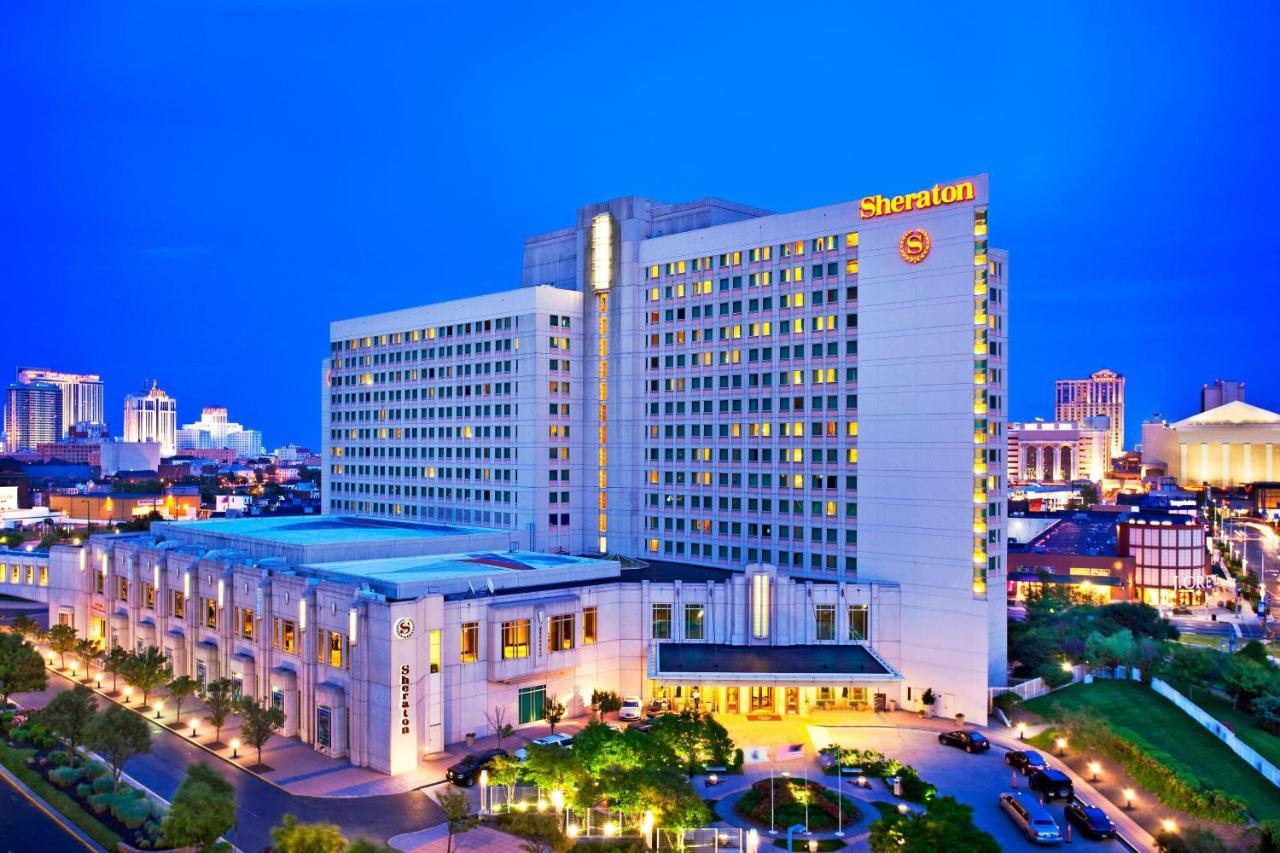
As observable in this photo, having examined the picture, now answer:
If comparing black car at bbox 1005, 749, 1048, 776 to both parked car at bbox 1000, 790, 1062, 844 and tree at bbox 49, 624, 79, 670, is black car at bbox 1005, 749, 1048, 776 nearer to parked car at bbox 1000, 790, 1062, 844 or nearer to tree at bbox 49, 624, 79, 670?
parked car at bbox 1000, 790, 1062, 844

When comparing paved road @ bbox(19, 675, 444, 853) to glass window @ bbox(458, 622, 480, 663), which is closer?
paved road @ bbox(19, 675, 444, 853)

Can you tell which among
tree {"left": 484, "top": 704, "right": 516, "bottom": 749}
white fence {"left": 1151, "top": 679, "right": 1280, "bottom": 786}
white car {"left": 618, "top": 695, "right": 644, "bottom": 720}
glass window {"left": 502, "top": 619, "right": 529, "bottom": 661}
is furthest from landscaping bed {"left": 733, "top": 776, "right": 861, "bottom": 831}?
white fence {"left": 1151, "top": 679, "right": 1280, "bottom": 786}

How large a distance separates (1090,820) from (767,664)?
91.0 feet

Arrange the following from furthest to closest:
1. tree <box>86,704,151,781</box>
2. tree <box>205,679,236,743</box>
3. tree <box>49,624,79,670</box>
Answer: tree <box>49,624,79,670</box>, tree <box>205,679,236,743</box>, tree <box>86,704,151,781</box>

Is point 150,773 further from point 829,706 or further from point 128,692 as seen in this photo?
point 829,706

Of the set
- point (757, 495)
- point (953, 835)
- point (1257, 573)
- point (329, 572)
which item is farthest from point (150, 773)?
point (1257, 573)

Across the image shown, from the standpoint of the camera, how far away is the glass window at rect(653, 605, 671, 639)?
81188 mm

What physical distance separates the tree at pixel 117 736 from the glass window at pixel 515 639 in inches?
953

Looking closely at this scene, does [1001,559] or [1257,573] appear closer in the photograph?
[1001,559]

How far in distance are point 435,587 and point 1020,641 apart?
5617 cm

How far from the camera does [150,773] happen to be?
61062 mm

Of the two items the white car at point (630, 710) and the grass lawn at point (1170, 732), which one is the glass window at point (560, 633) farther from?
the grass lawn at point (1170, 732)

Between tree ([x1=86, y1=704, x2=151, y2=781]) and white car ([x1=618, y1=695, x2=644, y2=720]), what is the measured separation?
3378cm

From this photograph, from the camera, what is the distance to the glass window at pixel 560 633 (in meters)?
74.5
